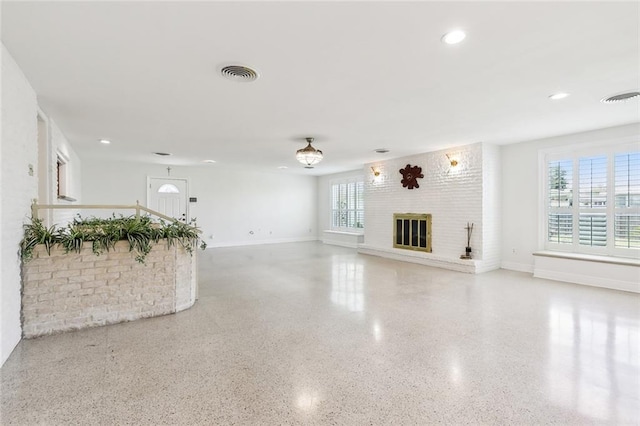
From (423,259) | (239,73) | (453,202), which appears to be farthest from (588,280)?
(239,73)

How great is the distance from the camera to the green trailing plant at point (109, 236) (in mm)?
3047

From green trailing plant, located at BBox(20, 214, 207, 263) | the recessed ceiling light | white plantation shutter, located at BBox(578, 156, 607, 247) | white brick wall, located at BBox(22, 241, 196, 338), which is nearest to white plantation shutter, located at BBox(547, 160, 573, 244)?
white plantation shutter, located at BBox(578, 156, 607, 247)

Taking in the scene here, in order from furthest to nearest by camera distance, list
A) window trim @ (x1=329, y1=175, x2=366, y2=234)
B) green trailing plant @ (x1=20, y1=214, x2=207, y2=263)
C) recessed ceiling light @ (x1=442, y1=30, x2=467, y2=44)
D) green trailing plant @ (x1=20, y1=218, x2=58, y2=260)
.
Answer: window trim @ (x1=329, y1=175, x2=366, y2=234), green trailing plant @ (x1=20, y1=214, x2=207, y2=263), green trailing plant @ (x1=20, y1=218, x2=58, y2=260), recessed ceiling light @ (x1=442, y1=30, x2=467, y2=44)

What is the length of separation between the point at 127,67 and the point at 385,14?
7.56 ft

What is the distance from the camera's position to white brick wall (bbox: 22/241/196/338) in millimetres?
3023

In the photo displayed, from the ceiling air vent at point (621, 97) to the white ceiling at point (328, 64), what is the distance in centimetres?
11

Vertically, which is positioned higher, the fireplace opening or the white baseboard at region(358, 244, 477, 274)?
the fireplace opening

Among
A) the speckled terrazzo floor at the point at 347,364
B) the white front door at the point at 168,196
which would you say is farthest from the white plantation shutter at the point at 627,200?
the white front door at the point at 168,196

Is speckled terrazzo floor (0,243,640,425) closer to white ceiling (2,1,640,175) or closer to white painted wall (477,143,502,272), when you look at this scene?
white painted wall (477,143,502,272)

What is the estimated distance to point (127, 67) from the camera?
2787 millimetres

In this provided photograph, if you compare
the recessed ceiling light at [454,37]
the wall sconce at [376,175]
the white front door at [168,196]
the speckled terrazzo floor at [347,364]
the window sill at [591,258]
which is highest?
the recessed ceiling light at [454,37]

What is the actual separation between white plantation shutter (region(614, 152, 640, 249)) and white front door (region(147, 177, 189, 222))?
9646 millimetres

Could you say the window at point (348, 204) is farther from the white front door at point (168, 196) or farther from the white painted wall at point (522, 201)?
the white front door at point (168, 196)

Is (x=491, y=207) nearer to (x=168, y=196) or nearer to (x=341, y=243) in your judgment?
(x=341, y=243)
